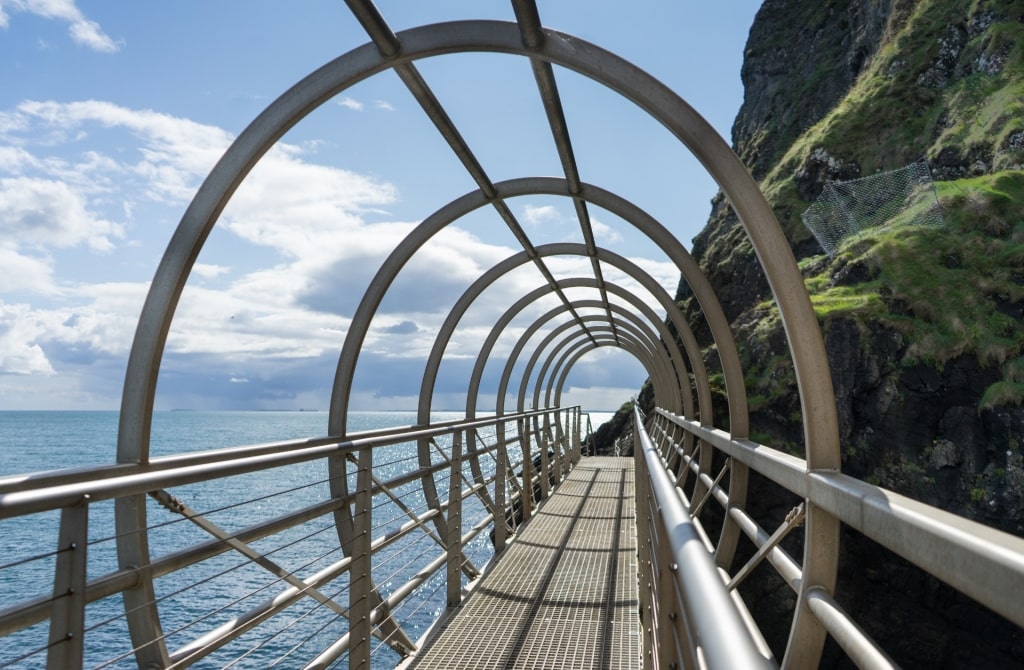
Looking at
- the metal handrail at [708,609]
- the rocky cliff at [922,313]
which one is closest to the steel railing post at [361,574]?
the metal handrail at [708,609]

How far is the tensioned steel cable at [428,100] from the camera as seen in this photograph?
3514 mm

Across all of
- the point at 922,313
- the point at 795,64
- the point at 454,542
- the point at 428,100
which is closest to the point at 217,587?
the point at 454,542

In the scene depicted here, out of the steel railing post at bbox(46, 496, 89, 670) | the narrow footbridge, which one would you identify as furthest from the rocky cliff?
the steel railing post at bbox(46, 496, 89, 670)

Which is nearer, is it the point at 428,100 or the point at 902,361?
the point at 428,100

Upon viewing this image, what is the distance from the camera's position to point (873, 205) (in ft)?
61.3

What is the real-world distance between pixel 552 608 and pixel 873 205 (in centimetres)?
1761

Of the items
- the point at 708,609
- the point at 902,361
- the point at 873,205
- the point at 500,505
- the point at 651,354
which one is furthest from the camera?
the point at 873,205

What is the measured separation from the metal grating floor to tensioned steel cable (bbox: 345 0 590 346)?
328 centimetres

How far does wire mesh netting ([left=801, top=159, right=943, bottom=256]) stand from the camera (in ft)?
56.0

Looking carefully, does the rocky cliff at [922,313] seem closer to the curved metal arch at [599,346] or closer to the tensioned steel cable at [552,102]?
the curved metal arch at [599,346]

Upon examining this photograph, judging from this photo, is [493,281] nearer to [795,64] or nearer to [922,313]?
[922,313]

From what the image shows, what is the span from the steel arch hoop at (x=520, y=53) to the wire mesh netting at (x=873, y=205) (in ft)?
53.7

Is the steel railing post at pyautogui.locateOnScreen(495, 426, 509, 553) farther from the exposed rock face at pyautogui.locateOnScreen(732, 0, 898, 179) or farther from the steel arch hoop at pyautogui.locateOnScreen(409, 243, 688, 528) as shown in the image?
the exposed rock face at pyautogui.locateOnScreen(732, 0, 898, 179)

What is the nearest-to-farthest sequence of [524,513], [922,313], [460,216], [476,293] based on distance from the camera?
1. [460,216]
2. [476,293]
3. [524,513]
4. [922,313]
